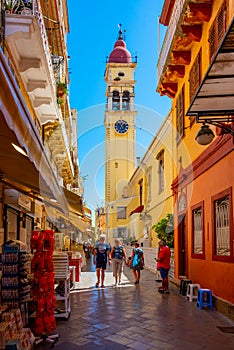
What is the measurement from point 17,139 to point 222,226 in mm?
6044

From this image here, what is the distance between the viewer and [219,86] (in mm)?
6816

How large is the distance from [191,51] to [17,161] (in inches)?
298

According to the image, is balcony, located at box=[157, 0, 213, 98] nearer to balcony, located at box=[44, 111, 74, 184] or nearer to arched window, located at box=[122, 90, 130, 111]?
balcony, located at box=[44, 111, 74, 184]

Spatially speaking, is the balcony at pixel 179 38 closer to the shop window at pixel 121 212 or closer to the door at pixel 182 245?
the door at pixel 182 245

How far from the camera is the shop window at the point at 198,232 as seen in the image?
37.7 feet

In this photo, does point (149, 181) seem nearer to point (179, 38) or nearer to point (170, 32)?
point (170, 32)

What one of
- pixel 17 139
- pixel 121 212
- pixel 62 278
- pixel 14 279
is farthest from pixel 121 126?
pixel 17 139

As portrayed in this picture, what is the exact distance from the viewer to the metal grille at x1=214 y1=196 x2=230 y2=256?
939 cm

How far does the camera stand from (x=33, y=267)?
6832mm

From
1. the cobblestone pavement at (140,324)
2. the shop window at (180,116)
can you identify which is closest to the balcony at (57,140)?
the shop window at (180,116)

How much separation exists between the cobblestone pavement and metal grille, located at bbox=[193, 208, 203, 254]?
141cm

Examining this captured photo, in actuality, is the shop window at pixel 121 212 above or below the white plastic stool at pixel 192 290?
above

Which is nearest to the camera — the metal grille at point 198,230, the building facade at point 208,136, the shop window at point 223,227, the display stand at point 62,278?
the building facade at point 208,136

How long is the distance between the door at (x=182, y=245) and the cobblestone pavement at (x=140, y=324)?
Result: 2.48 m
